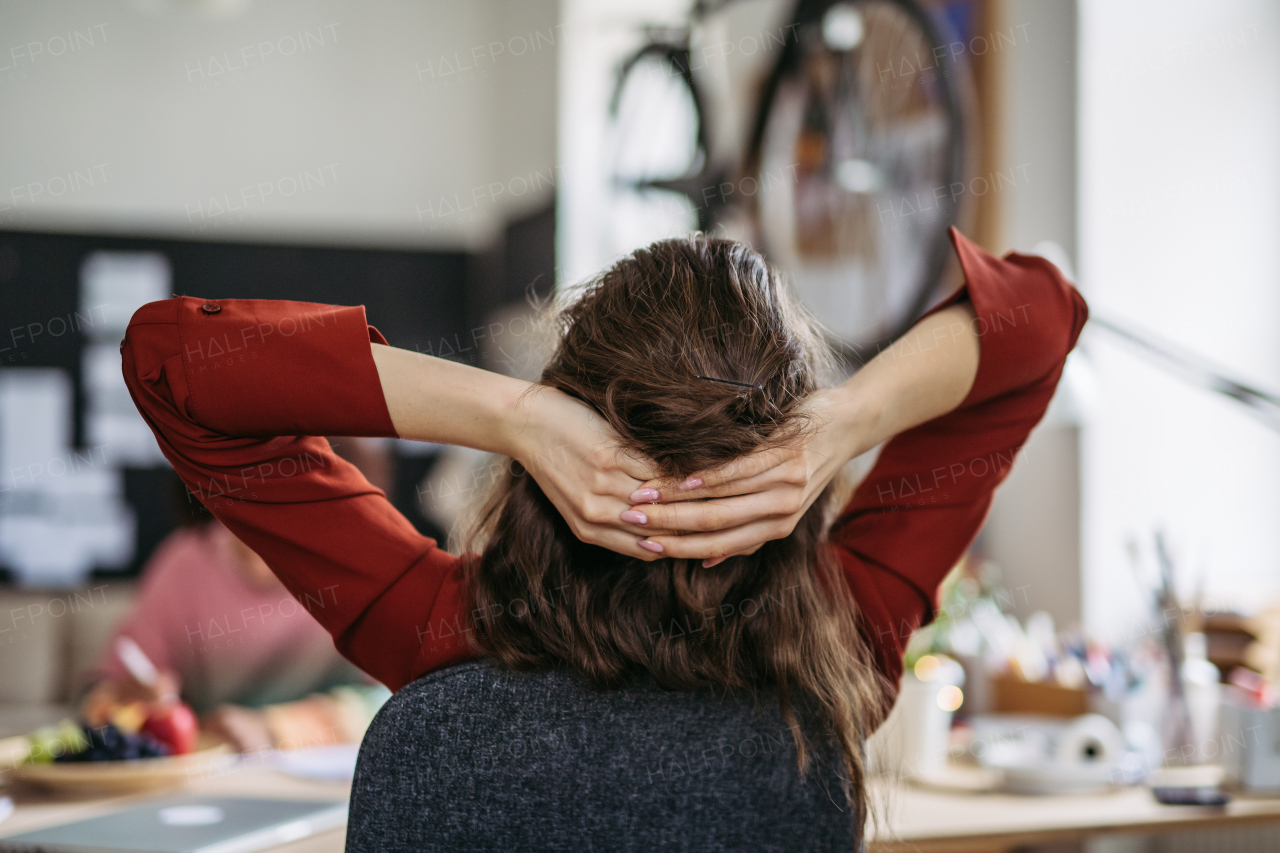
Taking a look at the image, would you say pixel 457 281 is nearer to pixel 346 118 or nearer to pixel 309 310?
pixel 346 118

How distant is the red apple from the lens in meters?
1.25

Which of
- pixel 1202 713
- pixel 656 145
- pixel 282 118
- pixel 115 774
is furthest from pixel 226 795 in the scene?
pixel 282 118

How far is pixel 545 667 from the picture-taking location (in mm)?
639

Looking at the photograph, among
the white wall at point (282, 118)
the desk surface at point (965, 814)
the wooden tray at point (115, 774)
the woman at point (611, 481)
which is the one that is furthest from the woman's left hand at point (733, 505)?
the white wall at point (282, 118)

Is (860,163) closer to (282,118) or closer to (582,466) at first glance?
(582,466)

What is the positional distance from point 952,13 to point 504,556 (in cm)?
200

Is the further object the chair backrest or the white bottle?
the white bottle

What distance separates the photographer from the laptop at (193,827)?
92 cm

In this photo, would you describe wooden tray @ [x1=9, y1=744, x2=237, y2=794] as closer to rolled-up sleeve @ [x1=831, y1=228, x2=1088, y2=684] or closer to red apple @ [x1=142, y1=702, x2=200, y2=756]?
red apple @ [x1=142, y1=702, x2=200, y2=756]

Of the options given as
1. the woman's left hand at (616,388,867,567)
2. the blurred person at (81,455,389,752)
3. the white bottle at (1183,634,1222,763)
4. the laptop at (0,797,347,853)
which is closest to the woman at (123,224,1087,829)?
the woman's left hand at (616,388,867,567)

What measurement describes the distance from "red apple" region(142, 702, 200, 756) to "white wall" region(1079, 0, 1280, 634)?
1.62m

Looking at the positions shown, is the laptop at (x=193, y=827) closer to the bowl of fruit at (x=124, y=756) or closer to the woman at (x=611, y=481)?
the bowl of fruit at (x=124, y=756)

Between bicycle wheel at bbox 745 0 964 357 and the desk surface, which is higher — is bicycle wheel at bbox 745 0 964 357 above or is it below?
above

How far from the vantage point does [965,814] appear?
1131 millimetres
